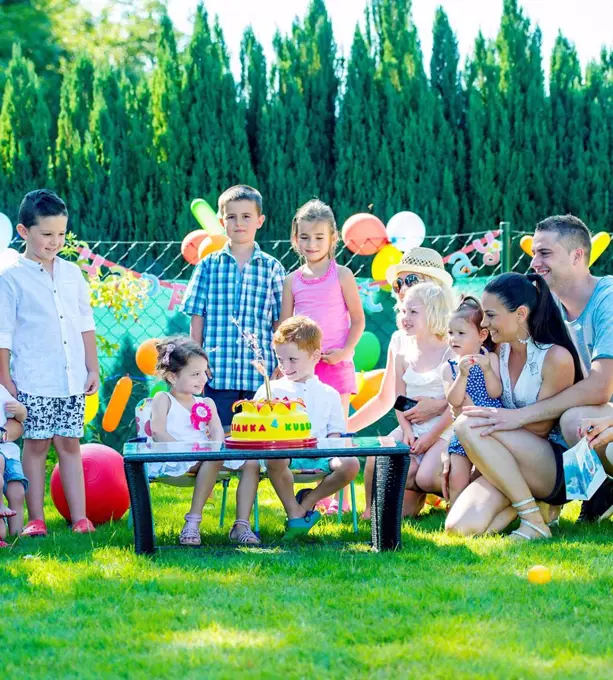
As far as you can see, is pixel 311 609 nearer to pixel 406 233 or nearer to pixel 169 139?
pixel 406 233

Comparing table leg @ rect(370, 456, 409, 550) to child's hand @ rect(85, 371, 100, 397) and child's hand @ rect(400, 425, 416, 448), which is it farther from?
child's hand @ rect(85, 371, 100, 397)

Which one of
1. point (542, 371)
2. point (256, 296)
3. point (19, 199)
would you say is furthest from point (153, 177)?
point (542, 371)

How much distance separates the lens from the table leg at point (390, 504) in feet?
14.9

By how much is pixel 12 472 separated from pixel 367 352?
3579 millimetres

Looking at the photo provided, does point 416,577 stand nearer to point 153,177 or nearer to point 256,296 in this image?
point 256,296

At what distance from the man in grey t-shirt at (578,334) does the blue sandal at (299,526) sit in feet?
3.08

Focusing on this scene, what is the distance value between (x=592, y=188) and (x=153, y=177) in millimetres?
5149

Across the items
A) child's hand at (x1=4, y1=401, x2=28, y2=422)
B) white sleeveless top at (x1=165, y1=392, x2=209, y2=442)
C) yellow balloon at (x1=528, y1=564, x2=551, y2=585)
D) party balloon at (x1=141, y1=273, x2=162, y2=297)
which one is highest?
party balloon at (x1=141, y1=273, x2=162, y2=297)

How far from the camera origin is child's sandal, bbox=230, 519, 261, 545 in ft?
15.6

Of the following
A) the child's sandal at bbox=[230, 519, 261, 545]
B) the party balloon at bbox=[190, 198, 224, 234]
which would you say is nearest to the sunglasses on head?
the child's sandal at bbox=[230, 519, 261, 545]

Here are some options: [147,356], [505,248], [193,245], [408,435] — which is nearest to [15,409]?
[408,435]

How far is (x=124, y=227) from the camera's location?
38.6 feet

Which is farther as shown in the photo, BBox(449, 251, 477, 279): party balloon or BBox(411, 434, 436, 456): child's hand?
BBox(449, 251, 477, 279): party balloon

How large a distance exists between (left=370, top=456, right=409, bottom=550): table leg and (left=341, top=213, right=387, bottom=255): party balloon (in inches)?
Answer: 157
